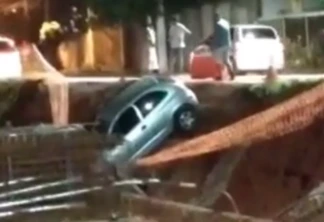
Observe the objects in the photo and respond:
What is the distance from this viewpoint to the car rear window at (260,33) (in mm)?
1235

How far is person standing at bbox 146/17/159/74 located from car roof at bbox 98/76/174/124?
3cm

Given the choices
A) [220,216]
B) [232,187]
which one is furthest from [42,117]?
[220,216]

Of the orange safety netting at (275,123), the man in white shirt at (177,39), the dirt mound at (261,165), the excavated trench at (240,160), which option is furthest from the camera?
the man in white shirt at (177,39)

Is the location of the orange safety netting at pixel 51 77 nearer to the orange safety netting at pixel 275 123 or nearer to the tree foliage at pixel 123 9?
the tree foliage at pixel 123 9

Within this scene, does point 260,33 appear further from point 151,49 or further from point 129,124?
point 129,124

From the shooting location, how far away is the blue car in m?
1.33

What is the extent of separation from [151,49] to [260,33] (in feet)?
0.60

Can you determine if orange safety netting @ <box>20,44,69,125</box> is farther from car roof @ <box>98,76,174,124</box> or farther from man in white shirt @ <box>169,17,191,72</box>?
man in white shirt @ <box>169,17,191,72</box>

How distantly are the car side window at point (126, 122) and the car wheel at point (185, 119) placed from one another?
7 cm

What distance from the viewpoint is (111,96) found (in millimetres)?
1407

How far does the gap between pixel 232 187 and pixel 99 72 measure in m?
0.27

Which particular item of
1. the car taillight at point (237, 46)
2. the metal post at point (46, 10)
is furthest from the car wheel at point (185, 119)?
the metal post at point (46, 10)

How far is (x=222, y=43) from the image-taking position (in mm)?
1302

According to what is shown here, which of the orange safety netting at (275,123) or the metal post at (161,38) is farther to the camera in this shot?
the metal post at (161,38)
